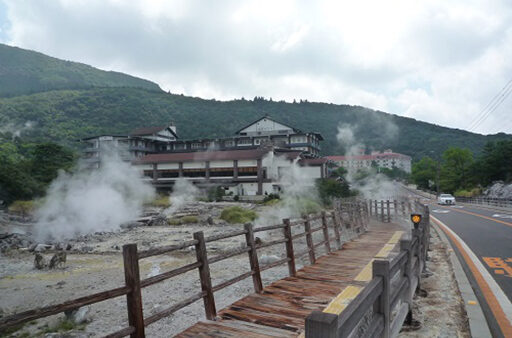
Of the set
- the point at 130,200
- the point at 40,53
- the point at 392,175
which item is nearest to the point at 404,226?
the point at 130,200

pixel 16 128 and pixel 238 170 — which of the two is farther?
pixel 16 128

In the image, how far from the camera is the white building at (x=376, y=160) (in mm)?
90812

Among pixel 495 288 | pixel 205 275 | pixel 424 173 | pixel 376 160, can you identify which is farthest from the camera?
pixel 376 160

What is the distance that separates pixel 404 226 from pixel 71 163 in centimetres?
3718

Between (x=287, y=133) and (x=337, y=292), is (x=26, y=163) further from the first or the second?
(x=337, y=292)

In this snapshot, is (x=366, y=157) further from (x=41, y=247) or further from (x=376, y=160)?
(x=41, y=247)

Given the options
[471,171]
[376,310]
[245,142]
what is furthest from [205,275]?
[471,171]

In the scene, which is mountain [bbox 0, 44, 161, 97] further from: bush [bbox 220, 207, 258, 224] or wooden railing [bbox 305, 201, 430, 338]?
wooden railing [bbox 305, 201, 430, 338]

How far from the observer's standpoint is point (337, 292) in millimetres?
5328

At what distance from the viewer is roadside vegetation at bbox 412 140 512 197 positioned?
4178 cm

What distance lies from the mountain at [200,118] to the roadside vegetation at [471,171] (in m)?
36.2

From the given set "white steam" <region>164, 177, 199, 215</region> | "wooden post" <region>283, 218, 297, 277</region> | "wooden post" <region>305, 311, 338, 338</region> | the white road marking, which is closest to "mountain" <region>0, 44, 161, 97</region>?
"white steam" <region>164, 177, 199, 215</region>

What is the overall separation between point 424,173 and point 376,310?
2953 inches

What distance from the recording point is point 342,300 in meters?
4.82
